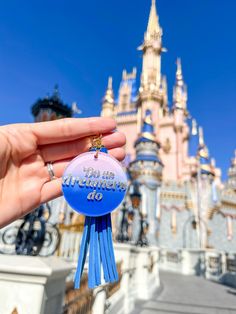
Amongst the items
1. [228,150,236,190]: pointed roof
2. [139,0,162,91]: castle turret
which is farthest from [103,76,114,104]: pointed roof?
[228,150,236,190]: pointed roof

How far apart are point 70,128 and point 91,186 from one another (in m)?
0.40

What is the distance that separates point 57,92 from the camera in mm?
20703

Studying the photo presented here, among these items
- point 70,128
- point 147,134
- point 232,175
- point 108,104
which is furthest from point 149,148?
point 70,128

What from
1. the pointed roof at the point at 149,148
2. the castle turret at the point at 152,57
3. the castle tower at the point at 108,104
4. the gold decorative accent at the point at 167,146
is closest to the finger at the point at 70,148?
the pointed roof at the point at 149,148

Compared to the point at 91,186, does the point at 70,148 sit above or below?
above

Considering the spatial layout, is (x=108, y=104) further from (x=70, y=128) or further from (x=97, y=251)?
(x=97, y=251)

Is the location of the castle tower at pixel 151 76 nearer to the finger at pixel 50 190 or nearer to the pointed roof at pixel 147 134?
the pointed roof at pixel 147 134

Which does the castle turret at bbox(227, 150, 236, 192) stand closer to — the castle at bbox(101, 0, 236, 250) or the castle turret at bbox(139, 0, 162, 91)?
the castle at bbox(101, 0, 236, 250)

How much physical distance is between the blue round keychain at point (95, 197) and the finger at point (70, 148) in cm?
14

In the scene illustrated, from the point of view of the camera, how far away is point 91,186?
160 cm

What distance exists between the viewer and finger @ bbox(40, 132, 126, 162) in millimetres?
1757

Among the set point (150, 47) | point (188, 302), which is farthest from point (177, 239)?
point (150, 47)

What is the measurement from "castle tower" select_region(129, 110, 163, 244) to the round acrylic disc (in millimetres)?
21522

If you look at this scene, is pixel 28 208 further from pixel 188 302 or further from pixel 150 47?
pixel 150 47
